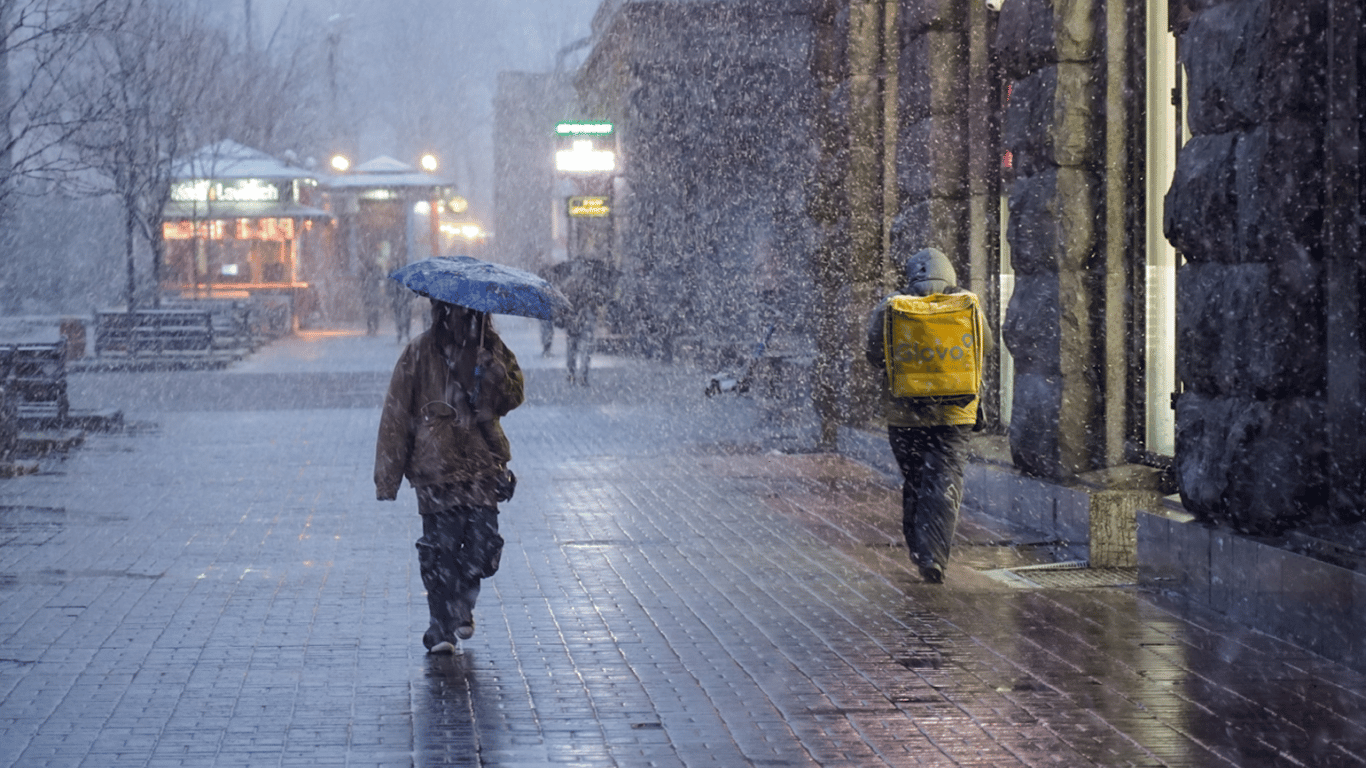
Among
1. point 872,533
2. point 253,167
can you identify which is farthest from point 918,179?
point 253,167

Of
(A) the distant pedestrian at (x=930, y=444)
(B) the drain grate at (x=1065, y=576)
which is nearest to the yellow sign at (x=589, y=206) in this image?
(B) the drain grate at (x=1065, y=576)

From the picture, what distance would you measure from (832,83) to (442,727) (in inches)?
432

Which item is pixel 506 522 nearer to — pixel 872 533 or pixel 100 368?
pixel 872 533

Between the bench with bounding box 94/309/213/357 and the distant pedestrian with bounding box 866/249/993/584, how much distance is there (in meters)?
22.1

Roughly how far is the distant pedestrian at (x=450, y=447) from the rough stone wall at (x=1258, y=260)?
10.7 feet

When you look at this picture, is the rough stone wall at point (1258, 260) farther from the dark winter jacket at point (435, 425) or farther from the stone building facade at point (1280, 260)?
the dark winter jacket at point (435, 425)

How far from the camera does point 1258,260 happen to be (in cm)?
748

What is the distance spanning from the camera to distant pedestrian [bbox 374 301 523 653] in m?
7.03

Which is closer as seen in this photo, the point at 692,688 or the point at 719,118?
the point at 692,688

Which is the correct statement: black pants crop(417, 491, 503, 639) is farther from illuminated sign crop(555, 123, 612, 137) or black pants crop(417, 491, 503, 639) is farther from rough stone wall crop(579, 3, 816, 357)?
illuminated sign crop(555, 123, 612, 137)

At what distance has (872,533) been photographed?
10.4 meters

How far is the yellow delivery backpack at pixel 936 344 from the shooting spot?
8.45 meters

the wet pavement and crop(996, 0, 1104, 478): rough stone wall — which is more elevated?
crop(996, 0, 1104, 478): rough stone wall

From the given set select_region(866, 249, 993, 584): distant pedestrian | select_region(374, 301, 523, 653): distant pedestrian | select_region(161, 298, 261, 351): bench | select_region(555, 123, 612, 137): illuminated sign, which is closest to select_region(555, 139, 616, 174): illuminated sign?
select_region(555, 123, 612, 137): illuminated sign
